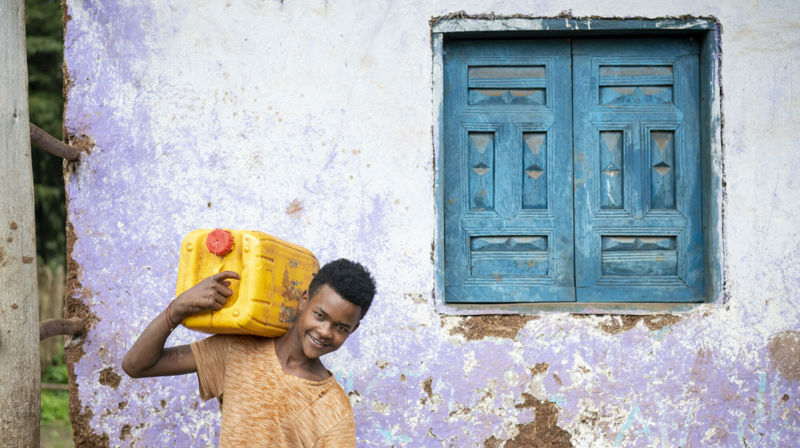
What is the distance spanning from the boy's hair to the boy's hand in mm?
274

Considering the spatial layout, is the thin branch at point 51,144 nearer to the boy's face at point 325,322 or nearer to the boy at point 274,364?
the boy at point 274,364

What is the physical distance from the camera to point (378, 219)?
3635 millimetres

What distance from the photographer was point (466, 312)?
3598 mm

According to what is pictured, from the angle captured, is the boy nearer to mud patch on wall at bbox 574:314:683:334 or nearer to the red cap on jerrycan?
the red cap on jerrycan

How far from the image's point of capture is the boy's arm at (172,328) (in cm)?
220

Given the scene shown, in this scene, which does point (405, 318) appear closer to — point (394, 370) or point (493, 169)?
point (394, 370)

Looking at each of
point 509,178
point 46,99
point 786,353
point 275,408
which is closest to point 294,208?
point 509,178

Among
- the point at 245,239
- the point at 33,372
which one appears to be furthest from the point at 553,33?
the point at 33,372

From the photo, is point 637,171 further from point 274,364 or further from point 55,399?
point 55,399

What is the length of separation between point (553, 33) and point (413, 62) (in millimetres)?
707

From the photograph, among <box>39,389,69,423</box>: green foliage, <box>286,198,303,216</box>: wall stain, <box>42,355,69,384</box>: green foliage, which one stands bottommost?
→ <box>39,389,69,423</box>: green foliage

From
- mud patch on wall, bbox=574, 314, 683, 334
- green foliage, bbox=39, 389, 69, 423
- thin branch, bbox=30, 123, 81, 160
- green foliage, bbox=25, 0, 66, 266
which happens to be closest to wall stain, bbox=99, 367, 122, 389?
thin branch, bbox=30, 123, 81, 160

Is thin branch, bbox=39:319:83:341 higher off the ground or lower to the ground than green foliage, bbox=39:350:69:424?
higher

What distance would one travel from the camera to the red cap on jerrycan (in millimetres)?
2258
